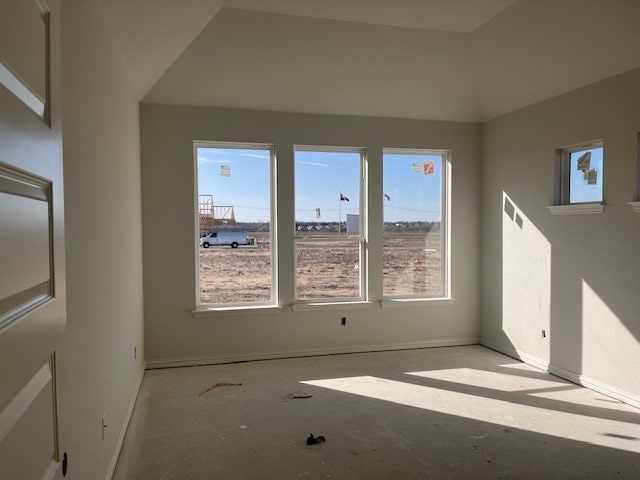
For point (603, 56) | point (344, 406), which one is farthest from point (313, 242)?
point (603, 56)

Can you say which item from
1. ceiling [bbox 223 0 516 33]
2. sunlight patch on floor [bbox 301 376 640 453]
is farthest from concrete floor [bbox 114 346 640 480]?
ceiling [bbox 223 0 516 33]

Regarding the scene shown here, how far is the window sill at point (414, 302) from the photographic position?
4930mm

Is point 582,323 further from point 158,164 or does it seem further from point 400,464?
point 158,164

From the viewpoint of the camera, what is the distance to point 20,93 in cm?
66

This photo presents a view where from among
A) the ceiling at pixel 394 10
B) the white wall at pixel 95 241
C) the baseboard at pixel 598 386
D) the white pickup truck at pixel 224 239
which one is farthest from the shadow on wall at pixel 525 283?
the white wall at pixel 95 241

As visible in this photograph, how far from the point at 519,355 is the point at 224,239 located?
3297 mm

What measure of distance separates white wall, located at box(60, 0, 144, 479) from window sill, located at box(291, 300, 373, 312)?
5.78 ft

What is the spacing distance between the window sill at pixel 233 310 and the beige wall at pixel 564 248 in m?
2.49

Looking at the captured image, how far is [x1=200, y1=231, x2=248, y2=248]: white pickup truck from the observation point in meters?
4.59

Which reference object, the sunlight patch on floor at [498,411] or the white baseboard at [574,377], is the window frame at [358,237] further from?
the white baseboard at [574,377]

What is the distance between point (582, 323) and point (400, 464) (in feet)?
7.32

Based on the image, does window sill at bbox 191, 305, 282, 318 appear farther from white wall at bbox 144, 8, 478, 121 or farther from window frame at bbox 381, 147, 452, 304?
white wall at bbox 144, 8, 478, 121

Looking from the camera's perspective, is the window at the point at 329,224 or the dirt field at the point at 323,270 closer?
the dirt field at the point at 323,270

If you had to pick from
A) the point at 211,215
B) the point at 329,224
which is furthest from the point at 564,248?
the point at 211,215
